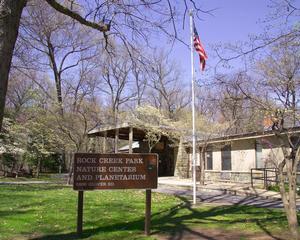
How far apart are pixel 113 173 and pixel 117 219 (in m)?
2.51

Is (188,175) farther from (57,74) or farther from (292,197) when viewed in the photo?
(292,197)

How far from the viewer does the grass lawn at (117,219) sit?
353 inches

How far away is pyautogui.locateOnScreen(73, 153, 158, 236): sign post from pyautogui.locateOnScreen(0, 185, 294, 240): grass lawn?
0.76 meters

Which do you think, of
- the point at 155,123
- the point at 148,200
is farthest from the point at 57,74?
the point at 148,200

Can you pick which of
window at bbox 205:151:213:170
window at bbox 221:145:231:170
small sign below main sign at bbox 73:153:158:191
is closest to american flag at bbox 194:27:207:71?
small sign below main sign at bbox 73:153:158:191

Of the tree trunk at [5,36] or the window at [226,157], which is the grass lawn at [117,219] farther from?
the window at [226,157]

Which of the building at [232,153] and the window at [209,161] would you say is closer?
the building at [232,153]

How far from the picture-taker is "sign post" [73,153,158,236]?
8.62 meters

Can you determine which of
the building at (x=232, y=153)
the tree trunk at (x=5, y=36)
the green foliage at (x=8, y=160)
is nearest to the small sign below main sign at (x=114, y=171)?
the tree trunk at (x=5, y=36)

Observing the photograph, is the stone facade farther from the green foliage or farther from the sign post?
the green foliage

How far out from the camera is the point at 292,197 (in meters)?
7.35

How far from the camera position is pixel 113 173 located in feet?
29.1

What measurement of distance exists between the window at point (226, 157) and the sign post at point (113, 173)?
20869 mm

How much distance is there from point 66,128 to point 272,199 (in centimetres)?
1506
